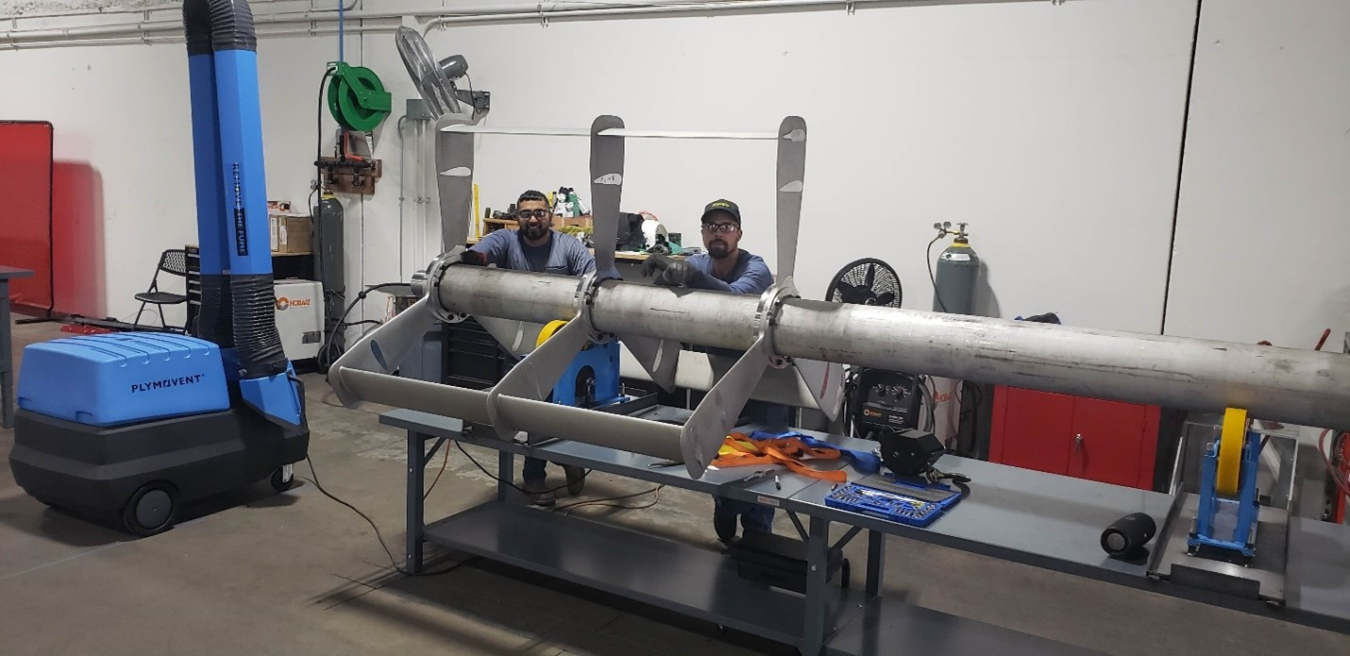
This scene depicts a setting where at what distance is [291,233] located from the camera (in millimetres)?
6449

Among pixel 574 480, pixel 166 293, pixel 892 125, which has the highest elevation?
pixel 892 125

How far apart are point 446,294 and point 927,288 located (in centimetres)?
275

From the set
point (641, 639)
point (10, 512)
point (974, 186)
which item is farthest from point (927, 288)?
point (10, 512)

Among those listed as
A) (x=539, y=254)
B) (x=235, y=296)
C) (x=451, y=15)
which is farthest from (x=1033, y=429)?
(x=451, y=15)

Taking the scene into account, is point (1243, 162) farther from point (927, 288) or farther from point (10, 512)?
point (10, 512)

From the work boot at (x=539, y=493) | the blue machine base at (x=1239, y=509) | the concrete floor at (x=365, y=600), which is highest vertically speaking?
the blue machine base at (x=1239, y=509)

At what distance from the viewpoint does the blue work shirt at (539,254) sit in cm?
390

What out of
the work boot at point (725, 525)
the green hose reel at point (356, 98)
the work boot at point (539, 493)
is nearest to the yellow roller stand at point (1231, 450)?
the work boot at point (725, 525)

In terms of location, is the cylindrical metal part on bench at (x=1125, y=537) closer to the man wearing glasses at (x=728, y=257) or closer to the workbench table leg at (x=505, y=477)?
the man wearing glasses at (x=728, y=257)

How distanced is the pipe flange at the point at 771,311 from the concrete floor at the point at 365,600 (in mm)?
1053

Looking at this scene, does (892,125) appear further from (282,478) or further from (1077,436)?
(282,478)

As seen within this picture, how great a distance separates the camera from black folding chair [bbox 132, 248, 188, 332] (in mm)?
6430

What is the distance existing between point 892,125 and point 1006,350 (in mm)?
2948

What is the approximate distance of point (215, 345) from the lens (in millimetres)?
3684
